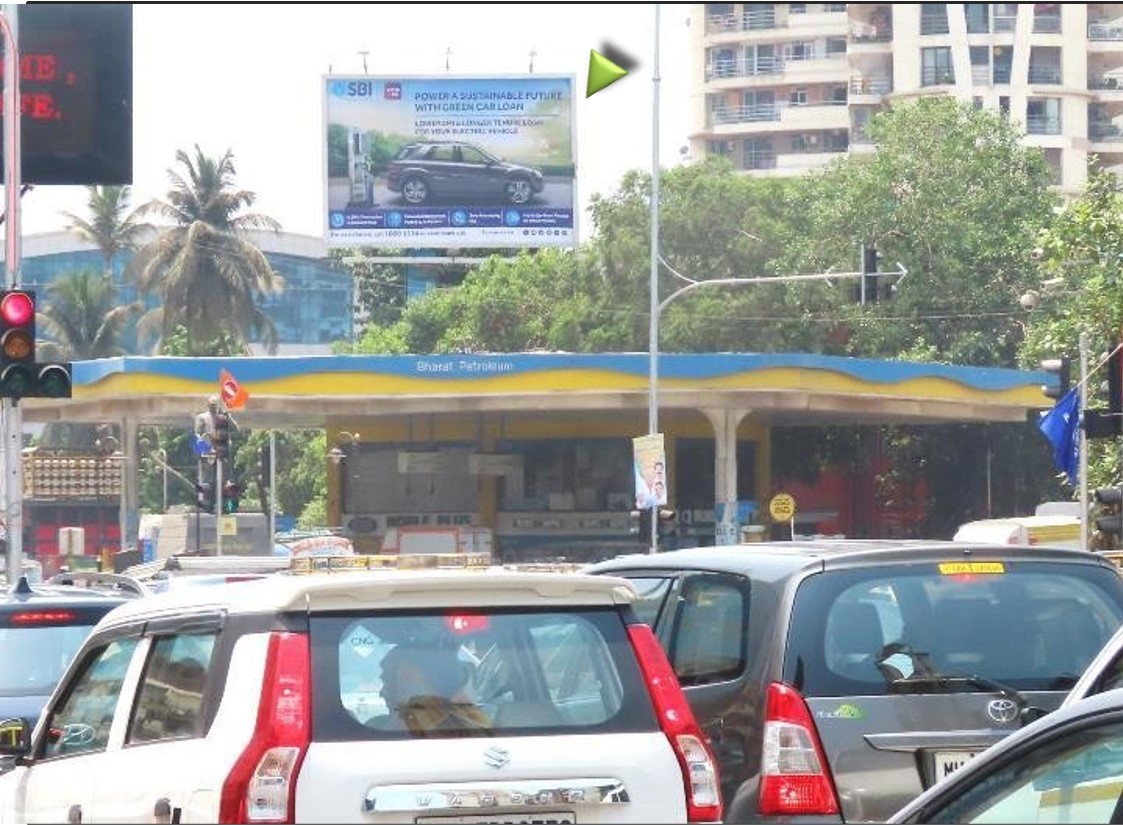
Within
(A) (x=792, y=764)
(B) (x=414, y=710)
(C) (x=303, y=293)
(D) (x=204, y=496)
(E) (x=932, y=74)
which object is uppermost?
(E) (x=932, y=74)

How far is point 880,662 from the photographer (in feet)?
25.6

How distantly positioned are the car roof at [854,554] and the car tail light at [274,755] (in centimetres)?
242

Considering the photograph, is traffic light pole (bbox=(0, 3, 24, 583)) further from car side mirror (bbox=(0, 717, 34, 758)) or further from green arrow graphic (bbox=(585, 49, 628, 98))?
green arrow graphic (bbox=(585, 49, 628, 98))

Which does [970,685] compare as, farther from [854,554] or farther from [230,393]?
[230,393]

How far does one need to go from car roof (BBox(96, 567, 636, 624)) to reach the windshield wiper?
4.86 ft

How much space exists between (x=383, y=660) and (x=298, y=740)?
392 mm

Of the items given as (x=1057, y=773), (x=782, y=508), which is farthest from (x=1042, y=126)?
(x=1057, y=773)

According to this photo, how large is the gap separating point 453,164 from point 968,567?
177 feet

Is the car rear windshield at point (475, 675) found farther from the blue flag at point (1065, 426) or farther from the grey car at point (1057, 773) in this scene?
the blue flag at point (1065, 426)

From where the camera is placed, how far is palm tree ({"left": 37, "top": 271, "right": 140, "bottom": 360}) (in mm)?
82438

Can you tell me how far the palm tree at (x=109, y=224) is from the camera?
8569 centimetres

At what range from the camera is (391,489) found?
59.3 meters

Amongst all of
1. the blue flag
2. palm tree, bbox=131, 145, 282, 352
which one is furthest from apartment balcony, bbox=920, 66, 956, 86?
the blue flag

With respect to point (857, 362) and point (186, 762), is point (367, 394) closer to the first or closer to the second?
point (857, 362)
